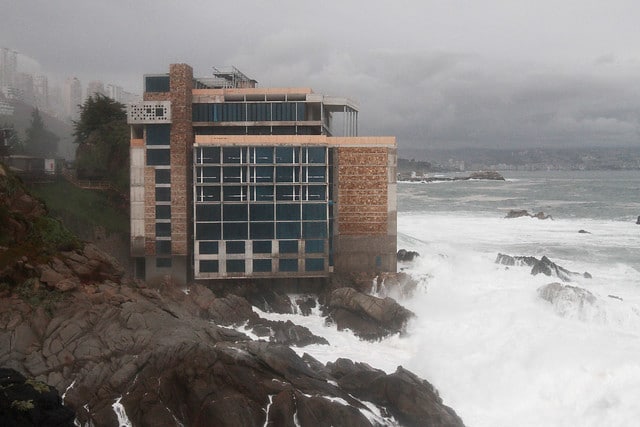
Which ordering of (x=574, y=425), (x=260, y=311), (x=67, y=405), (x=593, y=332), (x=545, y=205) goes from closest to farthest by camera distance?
(x=67, y=405)
(x=574, y=425)
(x=593, y=332)
(x=260, y=311)
(x=545, y=205)

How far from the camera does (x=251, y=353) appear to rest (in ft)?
78.4

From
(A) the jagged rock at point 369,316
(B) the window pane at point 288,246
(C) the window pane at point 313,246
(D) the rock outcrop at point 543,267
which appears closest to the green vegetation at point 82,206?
(B) the window pane at point 288,246

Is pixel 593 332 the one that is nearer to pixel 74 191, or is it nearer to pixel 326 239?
pixel 326 239

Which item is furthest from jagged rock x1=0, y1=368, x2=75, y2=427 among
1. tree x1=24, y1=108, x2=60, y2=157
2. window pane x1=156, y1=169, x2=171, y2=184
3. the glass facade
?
tree x1=24, y1=108, x2=60, y2=157

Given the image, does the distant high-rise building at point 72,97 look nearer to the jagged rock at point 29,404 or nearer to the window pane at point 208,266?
the window pane at point 208,266

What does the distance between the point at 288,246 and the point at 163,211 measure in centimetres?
852

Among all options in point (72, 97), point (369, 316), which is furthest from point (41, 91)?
point (369, 316)

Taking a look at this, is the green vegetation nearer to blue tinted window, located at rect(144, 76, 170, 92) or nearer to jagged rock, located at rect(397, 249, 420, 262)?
blue tinted window, located at rect(144, 76, 170, 92)

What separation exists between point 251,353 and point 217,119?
2163cm

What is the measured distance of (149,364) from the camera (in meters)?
22.8

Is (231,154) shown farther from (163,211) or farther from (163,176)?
(163,211)

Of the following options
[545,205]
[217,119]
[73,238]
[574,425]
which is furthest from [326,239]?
[545,205]

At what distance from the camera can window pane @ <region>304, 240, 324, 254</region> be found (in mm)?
40312

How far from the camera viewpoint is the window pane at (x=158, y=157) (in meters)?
40.5
